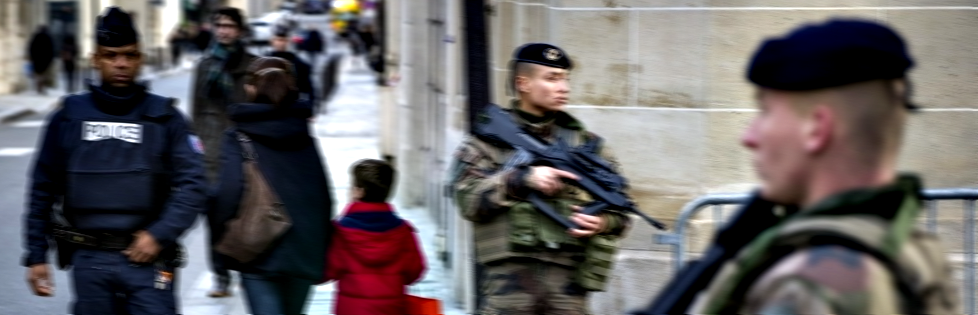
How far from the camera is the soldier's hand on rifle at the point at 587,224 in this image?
16.2 ft

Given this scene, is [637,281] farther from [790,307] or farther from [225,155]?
[790,307]

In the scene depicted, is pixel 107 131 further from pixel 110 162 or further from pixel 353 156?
pixel 353 156

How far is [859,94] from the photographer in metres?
2.07

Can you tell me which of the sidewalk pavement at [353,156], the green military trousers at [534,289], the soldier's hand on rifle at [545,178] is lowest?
the sidewalk pavement at [353,156]

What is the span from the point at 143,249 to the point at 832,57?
12.2 ft

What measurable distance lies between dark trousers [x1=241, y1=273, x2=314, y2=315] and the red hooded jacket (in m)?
0.16

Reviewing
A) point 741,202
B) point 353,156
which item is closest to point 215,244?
point 741,202

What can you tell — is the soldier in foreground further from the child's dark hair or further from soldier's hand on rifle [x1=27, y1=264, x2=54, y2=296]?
soldier's hand on rifle [x1=27, y1=264, x2=54, y2=296]

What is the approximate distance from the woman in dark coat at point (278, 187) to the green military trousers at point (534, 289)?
1125 millimetres

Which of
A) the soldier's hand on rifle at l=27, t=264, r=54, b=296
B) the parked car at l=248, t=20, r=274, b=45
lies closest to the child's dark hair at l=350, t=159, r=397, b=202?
the soldier's hand on rifle at l=27, t=264, r=54, b=296

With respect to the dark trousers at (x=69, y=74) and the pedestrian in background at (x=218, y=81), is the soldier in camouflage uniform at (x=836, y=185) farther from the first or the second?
the dark trousers at (x=69, y=74)

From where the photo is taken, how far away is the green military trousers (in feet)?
16.5

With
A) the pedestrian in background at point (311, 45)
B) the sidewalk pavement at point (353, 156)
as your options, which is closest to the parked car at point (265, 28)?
the sidewalk pavement at point (353, 156)

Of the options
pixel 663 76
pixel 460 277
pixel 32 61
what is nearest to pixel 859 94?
pixel 663 76
